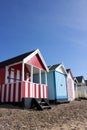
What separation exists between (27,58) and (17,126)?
655 centimetres

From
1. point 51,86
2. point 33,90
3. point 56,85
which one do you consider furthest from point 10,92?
point 56,85

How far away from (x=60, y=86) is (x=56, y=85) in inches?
45.3

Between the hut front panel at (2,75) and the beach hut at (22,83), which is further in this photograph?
→ the hut front panel at (2,75)

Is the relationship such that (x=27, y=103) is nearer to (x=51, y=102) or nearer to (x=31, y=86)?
(x=31, y=86)

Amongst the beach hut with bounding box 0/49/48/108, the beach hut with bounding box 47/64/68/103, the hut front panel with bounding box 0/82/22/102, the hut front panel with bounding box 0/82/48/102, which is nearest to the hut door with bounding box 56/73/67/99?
the beach hut with bounding box 47/64/68/103

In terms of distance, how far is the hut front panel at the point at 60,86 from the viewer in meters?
16.1

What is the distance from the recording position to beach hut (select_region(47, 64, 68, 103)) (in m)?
15.5

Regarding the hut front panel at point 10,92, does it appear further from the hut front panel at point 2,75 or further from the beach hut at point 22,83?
the hut front panel at point 2,75

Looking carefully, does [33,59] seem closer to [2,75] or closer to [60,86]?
[2,75]

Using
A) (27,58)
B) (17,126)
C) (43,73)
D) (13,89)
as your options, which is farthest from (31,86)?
(17,126)

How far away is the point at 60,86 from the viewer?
55.2ft

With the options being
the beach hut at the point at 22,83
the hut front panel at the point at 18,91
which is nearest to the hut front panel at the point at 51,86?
the beach hut at the point at 22,83

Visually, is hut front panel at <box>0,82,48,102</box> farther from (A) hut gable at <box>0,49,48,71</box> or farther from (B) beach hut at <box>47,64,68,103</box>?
(B) beach hut at <box>47,64,68,103</box>

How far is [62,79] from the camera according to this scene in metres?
17.5
